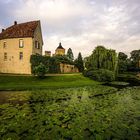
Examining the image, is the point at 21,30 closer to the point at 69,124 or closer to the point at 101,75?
the point at 101,75

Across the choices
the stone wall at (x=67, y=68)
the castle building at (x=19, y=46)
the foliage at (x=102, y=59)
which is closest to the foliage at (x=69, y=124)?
the castle building at (x=19, y=46)

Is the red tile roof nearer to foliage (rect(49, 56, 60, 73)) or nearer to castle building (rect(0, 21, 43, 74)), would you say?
castle building (rect(0, 21, 43, 74))

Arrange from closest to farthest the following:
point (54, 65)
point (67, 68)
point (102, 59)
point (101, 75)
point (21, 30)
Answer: point (101, 75) → point (21, 30) → point (54, 65) → point (102, 59) → point (67, 68)

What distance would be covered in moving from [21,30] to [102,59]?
19.3 meters

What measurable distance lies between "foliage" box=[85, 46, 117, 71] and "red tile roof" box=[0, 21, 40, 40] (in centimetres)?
1489

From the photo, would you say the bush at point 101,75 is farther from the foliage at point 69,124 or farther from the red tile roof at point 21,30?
the foliage at point 69,124

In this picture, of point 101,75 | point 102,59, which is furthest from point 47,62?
point 102,59

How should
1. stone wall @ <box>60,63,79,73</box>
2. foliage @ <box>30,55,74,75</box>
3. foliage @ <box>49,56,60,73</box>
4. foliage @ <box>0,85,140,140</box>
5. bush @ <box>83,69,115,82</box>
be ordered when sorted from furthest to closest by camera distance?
stone wall @ <box>60,63,79,73</box>, foliage @ <box>49,56,60,73</box>, bush @ <box>83,69,115,82</box>, foliage @ <box>30,55,74,75</box>, foliage @ <box>0,85,140,140</box>

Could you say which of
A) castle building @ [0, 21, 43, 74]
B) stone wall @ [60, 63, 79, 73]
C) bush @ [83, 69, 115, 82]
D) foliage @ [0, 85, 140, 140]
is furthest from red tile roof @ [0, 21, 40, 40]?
foliage @ [0, 85, 140, 140]

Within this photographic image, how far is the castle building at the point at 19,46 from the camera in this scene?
162 ft

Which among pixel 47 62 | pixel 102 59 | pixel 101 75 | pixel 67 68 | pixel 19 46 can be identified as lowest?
pixel 101 75

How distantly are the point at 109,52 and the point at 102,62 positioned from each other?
2976mm

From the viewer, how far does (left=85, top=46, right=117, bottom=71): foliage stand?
54.1 metres

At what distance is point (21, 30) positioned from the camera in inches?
2047
